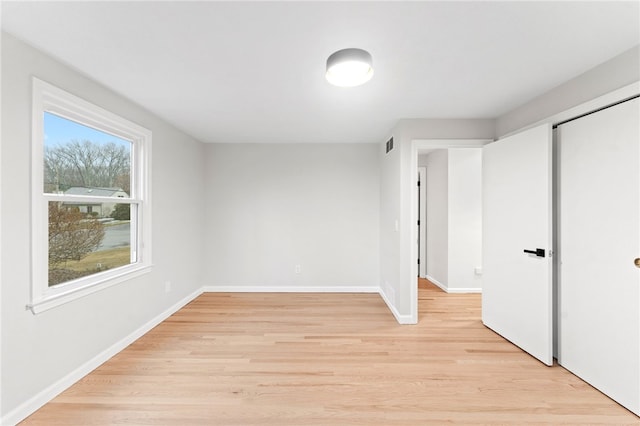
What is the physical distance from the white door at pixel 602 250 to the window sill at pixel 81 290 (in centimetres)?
392

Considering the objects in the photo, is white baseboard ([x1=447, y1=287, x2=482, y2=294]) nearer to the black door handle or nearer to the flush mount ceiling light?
the black door handle

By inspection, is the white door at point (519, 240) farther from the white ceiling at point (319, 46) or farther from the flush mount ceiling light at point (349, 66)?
the flush mount ceiling light at point (349, 66)

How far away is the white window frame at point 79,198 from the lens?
71.8 inches

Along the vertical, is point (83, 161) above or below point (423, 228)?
above

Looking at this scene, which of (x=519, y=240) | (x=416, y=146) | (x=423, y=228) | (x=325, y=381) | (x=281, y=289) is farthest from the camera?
(x=423, y=228)

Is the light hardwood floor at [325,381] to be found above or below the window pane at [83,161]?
below

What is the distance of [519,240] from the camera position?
8.73ft

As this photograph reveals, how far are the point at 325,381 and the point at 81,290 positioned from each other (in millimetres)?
2050

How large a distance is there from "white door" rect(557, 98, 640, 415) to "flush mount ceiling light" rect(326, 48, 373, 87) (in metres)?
1.79

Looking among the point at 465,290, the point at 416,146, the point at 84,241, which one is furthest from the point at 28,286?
the point at 465,290

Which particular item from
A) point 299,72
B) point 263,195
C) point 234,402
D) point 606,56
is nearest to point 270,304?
point 263,195

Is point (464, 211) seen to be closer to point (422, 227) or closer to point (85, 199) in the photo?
point (422, 227)

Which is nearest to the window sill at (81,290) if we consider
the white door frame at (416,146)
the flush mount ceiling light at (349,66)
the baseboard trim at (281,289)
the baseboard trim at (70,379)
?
the baseboard trim at (70,379)

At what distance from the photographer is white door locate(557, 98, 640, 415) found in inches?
71.9
